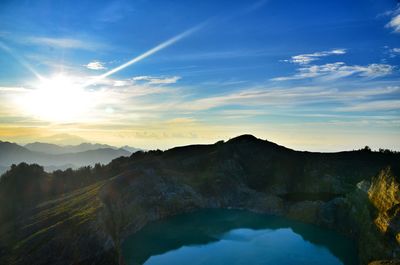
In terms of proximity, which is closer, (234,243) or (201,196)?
(234,243)

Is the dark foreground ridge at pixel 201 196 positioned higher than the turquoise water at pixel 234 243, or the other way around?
the dark foreground ridge at pixel 201 196

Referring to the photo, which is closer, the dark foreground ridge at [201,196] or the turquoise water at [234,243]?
the dark foreground ridge at [201,196]

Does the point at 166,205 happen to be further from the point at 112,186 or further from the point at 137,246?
the point at 137,246

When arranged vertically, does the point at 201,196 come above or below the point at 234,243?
above

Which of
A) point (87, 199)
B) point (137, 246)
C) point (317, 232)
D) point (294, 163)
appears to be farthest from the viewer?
point (294, 163)

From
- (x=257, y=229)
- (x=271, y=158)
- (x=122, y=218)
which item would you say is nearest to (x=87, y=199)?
(x=122, y=218)
